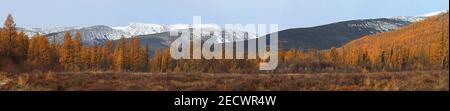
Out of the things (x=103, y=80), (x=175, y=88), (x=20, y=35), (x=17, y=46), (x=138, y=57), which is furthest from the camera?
(x=138, y=57)

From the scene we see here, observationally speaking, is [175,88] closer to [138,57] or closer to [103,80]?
[103,80]

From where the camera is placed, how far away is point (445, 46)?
116125 millimetres

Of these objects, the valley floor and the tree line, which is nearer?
the valley floor

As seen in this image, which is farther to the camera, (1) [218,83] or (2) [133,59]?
(2) [133,59]

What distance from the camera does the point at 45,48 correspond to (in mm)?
93062

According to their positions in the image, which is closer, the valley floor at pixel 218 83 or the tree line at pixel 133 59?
the valley floor at pixel 218 83

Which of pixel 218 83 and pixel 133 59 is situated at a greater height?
pixel 218 83

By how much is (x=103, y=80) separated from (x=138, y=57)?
93.9 m
